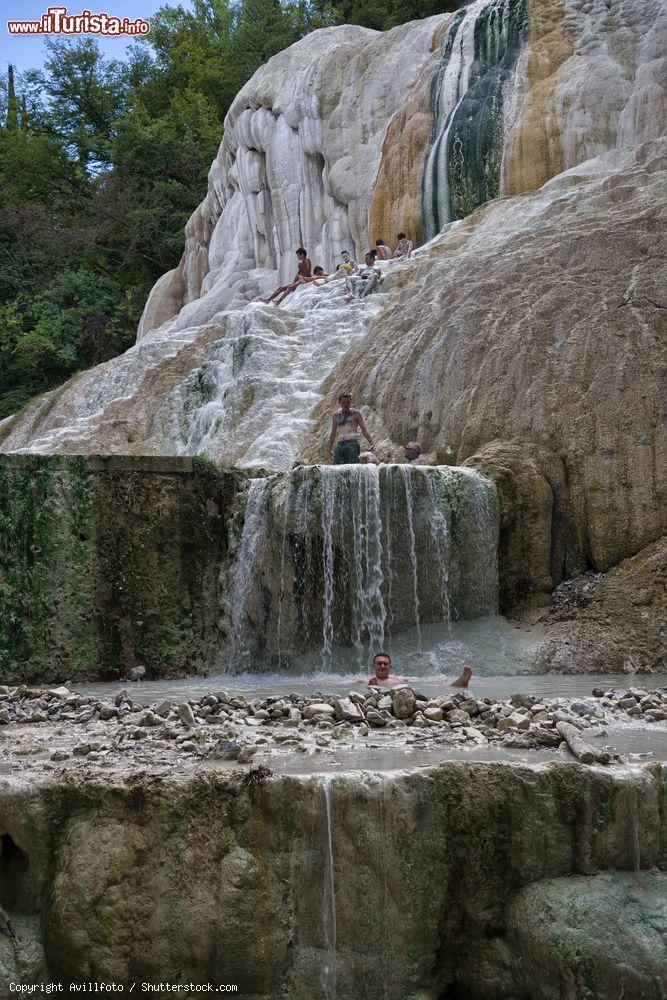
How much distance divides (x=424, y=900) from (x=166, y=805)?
1099mm

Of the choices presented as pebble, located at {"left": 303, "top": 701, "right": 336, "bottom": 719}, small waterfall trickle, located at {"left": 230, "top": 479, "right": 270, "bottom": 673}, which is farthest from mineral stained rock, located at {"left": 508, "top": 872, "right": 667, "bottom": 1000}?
small waterfall trickle, located at {"left": 230, "top": 479, "right": 270, "bottom": 673}

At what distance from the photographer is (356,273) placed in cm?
1769

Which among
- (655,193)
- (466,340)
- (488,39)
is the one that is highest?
(488,39)

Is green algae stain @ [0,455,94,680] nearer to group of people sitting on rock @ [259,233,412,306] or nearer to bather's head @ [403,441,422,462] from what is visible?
bather's head @ [403,441,422,462]

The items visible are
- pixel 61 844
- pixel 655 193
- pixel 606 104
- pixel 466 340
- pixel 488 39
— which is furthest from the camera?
pixel 488 39

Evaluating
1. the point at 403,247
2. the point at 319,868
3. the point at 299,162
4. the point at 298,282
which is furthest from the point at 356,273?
the point at 319,868

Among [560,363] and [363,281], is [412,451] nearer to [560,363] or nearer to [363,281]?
[560,363]

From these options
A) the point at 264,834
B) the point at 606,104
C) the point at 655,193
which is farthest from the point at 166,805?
the point at 606,104

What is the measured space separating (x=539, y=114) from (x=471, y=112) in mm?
1633

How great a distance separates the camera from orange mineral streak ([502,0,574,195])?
17750mm

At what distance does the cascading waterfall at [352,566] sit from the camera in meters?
9.30

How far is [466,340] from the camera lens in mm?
11477

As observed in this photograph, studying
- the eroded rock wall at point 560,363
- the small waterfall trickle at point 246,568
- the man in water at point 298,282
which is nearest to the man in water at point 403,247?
the man in water at point 298,282

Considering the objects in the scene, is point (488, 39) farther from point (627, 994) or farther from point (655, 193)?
point (627, 994)
